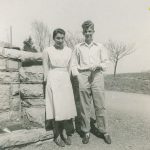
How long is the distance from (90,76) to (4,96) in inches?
55.2

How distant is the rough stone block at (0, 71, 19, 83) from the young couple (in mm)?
569

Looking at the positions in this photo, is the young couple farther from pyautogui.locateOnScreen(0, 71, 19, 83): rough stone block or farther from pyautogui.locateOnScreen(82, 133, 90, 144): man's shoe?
pyautogui.locateOnScreen(0, 71, 19, 83): rough stone block

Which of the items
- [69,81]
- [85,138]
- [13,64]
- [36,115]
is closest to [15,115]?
[36,115]

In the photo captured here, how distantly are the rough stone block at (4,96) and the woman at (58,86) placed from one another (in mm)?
654

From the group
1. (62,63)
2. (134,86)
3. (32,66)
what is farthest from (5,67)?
(134,86)

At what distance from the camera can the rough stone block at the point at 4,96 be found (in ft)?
13.3

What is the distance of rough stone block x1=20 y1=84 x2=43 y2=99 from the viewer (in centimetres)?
418

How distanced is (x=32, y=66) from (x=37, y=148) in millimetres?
1391

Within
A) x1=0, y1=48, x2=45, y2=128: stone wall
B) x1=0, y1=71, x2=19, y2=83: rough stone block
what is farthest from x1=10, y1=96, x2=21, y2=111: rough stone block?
x1=0, y1=71, x2=19, y2=83: rough stone block

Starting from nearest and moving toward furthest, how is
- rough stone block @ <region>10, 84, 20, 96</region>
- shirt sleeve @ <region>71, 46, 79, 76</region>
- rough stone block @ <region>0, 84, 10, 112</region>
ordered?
shirt sleeve @ <region>71, 46, 79, 76</region>, rough stone block @ <region>0, 84, 10, 112</region>, rough stone block @ <region>10, 84, 20, 96</region>

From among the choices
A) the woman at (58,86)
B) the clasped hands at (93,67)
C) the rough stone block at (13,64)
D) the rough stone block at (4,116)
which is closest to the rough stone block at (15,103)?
the rough stone block at (4,116)

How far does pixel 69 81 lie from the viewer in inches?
157

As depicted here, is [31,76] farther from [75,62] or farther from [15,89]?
[75,62]

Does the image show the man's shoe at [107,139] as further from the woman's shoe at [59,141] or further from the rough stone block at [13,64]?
the rough stone block at [13,64]
